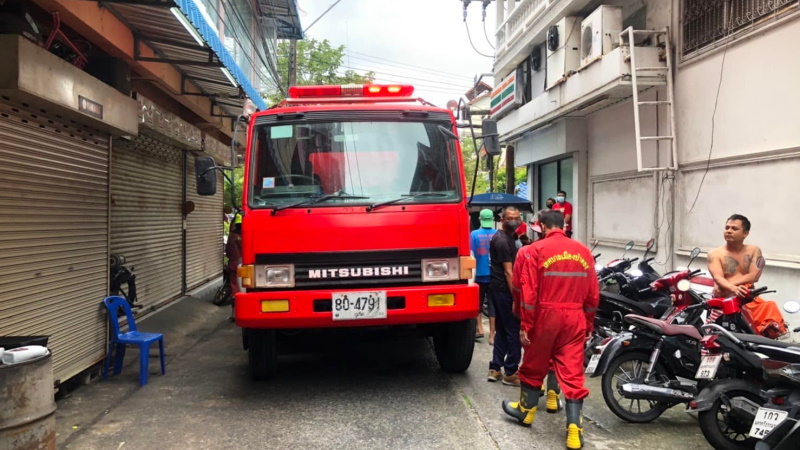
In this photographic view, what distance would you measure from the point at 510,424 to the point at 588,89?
6638 mm

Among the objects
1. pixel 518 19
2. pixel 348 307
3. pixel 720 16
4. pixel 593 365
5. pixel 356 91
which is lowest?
pixel 593 365

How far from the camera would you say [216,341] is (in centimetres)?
740

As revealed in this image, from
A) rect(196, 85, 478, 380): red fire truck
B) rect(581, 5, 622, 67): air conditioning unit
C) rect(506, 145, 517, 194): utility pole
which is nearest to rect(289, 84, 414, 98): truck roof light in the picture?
rect(196, 85, 478, 380): red fire truck

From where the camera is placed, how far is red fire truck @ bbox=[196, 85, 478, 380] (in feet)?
14.8

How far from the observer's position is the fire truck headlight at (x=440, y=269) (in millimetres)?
4672

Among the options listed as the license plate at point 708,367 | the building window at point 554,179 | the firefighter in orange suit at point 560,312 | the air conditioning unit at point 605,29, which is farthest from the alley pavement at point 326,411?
the building window at point 554,179

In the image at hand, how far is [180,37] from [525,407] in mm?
5045

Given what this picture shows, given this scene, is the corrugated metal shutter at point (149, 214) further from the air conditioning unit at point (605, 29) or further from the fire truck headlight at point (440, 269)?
the air conditioning unit at point (605, 29)

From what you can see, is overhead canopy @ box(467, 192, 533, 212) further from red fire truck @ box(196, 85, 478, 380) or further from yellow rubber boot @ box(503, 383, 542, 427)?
yellow rubber boot @ box(503, 383, 542, 427)

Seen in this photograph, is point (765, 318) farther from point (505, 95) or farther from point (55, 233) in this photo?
point (505, 95)

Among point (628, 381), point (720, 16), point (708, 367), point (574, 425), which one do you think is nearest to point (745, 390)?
point (708, 367)

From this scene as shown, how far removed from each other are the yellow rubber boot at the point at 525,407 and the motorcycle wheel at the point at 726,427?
1.08 metres

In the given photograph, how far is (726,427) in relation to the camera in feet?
12.2

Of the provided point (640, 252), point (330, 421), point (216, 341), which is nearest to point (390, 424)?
point (330, 421)
